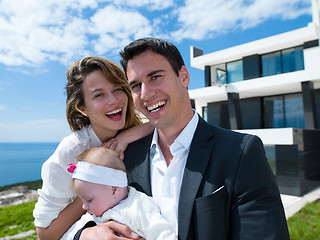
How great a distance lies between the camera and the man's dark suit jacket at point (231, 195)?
1.78 meters

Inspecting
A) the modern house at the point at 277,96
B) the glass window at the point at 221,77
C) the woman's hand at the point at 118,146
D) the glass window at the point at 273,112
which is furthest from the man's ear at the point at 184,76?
the glass window at the point at 273,112

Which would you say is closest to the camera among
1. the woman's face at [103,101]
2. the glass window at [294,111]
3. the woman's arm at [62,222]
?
the woman's arm at [62,222]

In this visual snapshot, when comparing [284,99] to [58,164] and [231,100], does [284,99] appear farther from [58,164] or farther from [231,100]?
[58,164]

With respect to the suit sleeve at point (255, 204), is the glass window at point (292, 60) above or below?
above

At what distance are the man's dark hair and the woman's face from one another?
53cm

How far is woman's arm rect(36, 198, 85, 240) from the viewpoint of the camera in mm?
2520

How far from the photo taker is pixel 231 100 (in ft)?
62.3

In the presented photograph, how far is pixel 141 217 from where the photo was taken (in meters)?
2.06

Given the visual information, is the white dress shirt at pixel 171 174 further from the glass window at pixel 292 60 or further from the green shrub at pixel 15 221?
the glass window at pixel 292 60

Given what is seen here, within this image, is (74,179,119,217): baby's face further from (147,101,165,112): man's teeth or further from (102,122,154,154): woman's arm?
(147,101,165,112): man's teeth

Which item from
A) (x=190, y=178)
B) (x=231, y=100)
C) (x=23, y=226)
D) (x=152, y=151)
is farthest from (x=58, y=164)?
(x=231, y=100)

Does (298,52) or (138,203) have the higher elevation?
(298,52)

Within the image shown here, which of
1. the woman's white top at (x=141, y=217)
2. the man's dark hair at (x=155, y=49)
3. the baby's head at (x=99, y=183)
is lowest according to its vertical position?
the woman's white top at (x=141, y=217)

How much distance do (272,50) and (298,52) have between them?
173 cm
